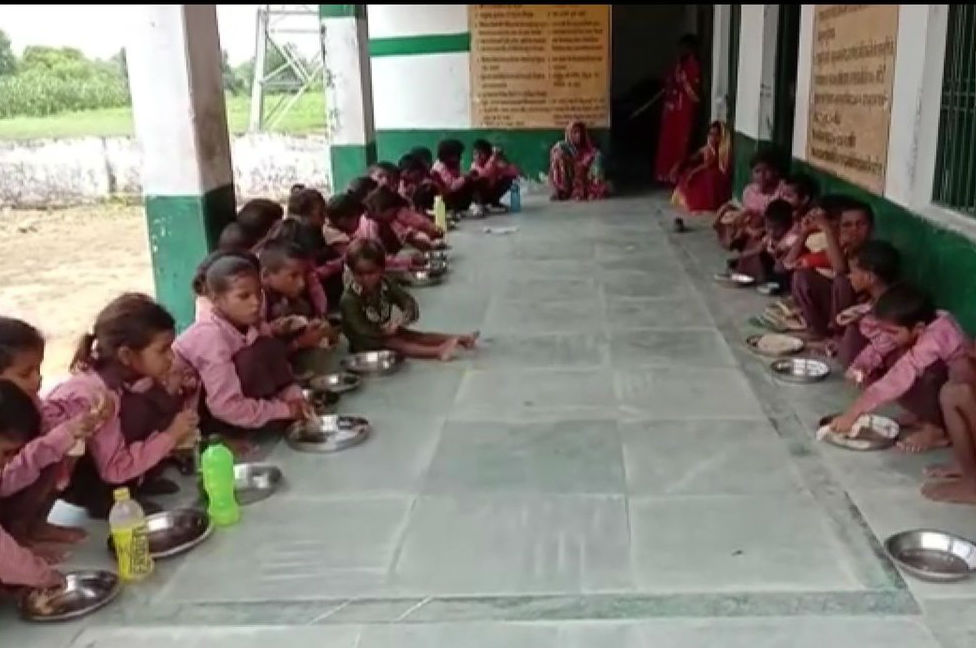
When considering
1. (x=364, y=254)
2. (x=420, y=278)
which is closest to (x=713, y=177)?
(x=420, y=278)

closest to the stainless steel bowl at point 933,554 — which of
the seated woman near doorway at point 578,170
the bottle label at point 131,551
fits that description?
the bottle label at point 131,551

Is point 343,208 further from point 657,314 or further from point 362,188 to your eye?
point 657,314

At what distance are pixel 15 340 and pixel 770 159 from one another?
5.91 meters

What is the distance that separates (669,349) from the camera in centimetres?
523

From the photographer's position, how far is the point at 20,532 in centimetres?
300

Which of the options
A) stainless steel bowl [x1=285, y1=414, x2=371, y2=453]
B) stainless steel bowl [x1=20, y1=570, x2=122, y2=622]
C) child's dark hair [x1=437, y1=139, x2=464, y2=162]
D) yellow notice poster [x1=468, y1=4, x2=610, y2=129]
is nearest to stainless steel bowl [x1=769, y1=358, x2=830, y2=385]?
stainless steel bowl [x1=285, y1=414, x2=371, y2=453]

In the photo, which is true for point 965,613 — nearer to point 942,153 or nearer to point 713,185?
point 942,153

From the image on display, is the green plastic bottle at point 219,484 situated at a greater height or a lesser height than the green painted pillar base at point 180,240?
lesser

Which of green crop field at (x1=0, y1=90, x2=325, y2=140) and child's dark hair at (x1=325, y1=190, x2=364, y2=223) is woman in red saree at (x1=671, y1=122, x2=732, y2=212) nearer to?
child's dark hair at (x1=325, y1=190, x2=364, y2=223)

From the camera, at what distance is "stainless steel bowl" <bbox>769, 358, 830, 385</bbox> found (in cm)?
461

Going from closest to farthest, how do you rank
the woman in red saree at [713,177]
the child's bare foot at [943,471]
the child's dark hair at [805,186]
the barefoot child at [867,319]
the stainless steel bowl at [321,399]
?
the child's bare foot at [943,471] → the barefoot child at [867,319] → the stainless steel bowl at [321,399] → the child's dark hair at [805,186] → the woman in red saree at [713,177]

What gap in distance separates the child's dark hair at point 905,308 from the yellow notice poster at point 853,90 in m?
1.89

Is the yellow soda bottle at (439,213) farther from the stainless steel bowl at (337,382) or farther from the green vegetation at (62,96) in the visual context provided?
the green vegetation at (62,96)

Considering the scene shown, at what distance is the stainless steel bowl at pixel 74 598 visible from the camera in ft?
8.95
